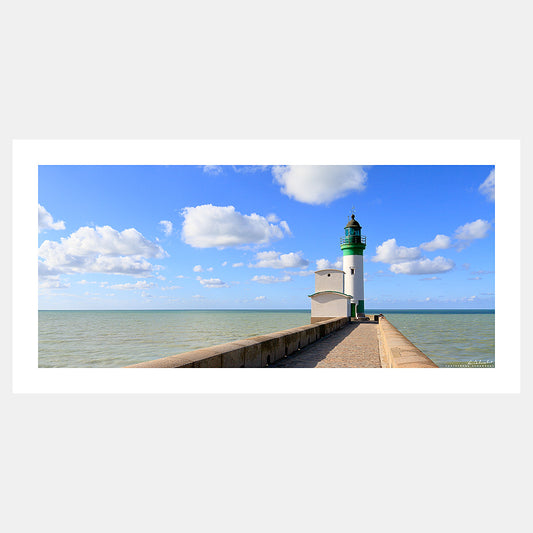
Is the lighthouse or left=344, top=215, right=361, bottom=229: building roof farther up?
left=344, top=215, right=361, bottom=229: building roof

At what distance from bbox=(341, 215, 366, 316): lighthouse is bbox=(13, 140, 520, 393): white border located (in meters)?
19.1

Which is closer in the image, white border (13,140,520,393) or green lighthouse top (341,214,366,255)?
white border (13,140,520,393)

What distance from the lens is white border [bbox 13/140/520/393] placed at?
4.64m

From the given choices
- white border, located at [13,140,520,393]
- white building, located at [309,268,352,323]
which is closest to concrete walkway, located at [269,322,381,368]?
white border, located at [13,140,520,393]

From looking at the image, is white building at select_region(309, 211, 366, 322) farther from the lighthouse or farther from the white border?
the white border

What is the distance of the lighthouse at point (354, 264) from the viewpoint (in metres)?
24.3
